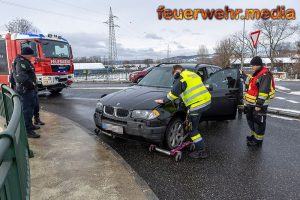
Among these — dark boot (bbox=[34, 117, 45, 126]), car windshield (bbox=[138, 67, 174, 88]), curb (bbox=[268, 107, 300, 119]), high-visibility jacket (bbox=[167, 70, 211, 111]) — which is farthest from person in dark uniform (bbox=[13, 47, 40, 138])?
curb (bbox=[268, 107, 300, 119])

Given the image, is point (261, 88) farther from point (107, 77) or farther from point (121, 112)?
point (107, 77)

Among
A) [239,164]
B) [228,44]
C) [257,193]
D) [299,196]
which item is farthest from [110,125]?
[228,44]

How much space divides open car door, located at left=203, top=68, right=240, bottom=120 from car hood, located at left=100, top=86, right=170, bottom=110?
119 cm

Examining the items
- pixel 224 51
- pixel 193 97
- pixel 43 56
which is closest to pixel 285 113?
pixel 193 97

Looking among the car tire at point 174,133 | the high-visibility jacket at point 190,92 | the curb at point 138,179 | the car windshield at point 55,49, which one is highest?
the car windshield at point 55,49

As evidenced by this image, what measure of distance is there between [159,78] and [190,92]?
1.59m

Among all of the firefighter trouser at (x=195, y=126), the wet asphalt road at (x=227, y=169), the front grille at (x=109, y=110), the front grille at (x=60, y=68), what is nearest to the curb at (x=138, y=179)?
the wet asphalt road at (x=227, y=169)

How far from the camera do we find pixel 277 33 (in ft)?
182

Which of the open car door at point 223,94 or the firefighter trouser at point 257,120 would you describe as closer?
the firefighter trouser at point 257,120

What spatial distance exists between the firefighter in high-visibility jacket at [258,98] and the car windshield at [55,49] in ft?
31.5

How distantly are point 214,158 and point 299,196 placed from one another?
153cm

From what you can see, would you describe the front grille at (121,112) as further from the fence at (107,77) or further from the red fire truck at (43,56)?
the fence at (107,77)

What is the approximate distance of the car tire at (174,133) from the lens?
4.69 m

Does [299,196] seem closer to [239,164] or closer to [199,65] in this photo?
[239,164]
